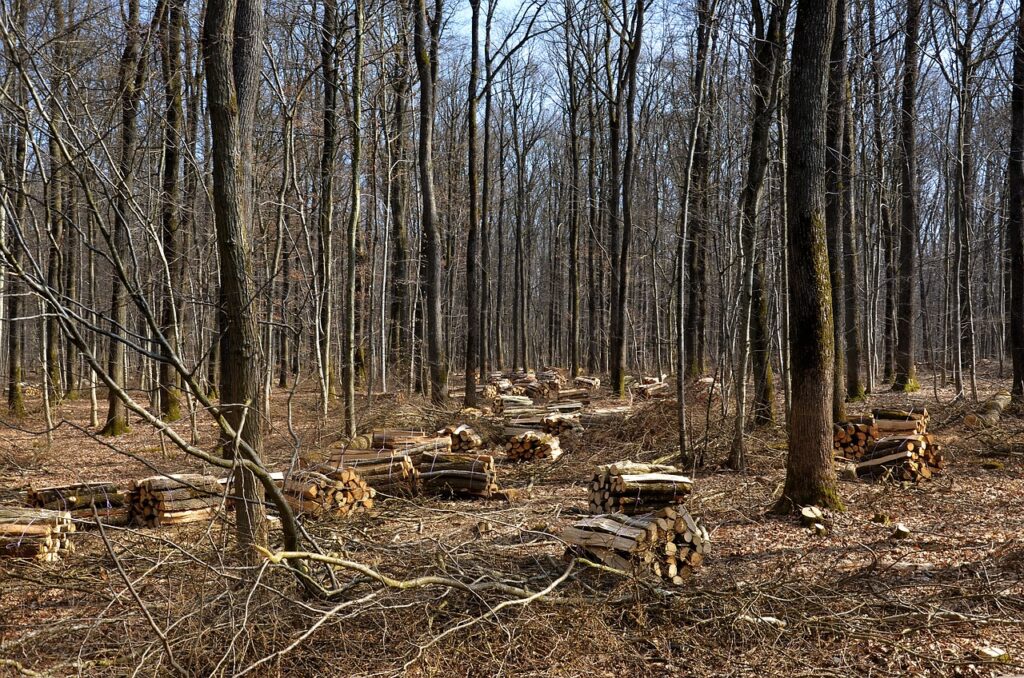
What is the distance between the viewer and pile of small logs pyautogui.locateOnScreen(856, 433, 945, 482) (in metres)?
8.50

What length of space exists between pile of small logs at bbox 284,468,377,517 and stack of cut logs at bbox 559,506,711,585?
10.6 ft

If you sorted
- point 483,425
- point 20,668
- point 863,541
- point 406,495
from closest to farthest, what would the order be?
point 20,668
point 863,541
point 406,495
point 483,425

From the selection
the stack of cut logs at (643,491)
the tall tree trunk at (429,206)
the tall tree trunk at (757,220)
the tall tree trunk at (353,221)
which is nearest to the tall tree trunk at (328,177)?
the tall tree trunk at (353,221)

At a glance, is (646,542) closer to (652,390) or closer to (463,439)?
(463,439)

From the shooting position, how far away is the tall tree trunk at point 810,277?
23.2ft

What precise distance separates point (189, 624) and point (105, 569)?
2.22 metres

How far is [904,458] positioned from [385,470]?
6.73 meters

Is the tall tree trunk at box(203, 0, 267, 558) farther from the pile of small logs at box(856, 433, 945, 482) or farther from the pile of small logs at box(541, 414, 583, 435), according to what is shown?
the pile of small logs at box(541, 414, 583, 435)

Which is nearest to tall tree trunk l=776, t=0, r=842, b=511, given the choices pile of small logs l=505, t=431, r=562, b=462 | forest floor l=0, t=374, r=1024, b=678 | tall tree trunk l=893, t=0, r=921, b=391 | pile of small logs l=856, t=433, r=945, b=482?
forest floor l=0, t=374, r=1024, b=678

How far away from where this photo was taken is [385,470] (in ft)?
28.5

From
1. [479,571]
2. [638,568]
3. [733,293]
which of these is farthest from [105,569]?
[733,293]

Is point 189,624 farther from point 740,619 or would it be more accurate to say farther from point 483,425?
point 483,425

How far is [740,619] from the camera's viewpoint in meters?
4.43

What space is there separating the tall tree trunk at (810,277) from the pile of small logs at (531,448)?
4538 millimetres
